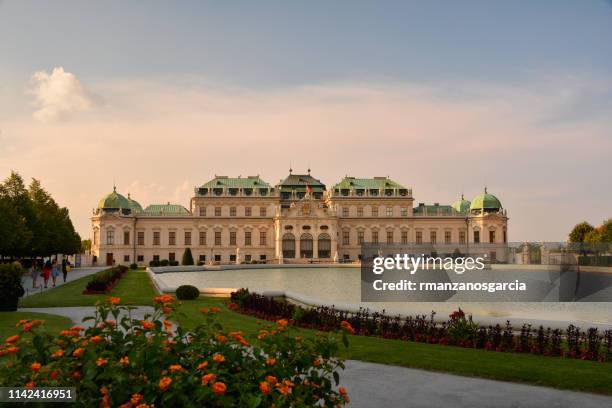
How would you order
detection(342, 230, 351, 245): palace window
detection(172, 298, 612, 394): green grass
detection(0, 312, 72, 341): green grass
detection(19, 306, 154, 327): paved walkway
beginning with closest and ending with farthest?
detection(172, 298, 612, 394): green grass
detection(0, 312, 72, 341): green grass
detection(19, 306, 154, 327): paved walkway
detection(342, 230, 351, 245): palace window

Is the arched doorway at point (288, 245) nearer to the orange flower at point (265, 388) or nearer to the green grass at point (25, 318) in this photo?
the green grass at point (25, 318)

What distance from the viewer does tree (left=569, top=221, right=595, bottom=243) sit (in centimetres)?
9931

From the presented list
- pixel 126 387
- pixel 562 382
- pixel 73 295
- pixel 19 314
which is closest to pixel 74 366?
pixel 126 387

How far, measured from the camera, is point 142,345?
6039 millimetres

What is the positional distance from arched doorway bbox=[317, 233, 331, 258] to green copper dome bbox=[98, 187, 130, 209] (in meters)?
29.6

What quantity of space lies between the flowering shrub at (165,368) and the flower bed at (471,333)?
7871mm

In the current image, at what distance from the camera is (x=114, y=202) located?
9588cm

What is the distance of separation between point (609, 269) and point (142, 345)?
5158 centimetres

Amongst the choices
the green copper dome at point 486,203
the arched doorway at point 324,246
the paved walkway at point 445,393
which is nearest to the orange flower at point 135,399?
the paved walkway at point 445,393

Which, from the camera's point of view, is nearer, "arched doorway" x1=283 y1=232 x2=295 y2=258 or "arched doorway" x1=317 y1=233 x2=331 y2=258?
"arched doorway" x1=283 y1=232 x2=295 y2=258

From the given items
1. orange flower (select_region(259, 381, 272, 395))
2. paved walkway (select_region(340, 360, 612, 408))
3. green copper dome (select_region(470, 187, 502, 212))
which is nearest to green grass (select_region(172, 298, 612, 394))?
paved walkway (select_region(340, 360, 612, 408))

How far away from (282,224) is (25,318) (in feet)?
246

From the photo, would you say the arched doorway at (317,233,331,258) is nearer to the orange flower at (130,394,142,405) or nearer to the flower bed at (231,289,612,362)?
the flower bed at (231,289,612,362)

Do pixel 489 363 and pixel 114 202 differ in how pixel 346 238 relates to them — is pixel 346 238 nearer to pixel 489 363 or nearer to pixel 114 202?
pixel 114 202
